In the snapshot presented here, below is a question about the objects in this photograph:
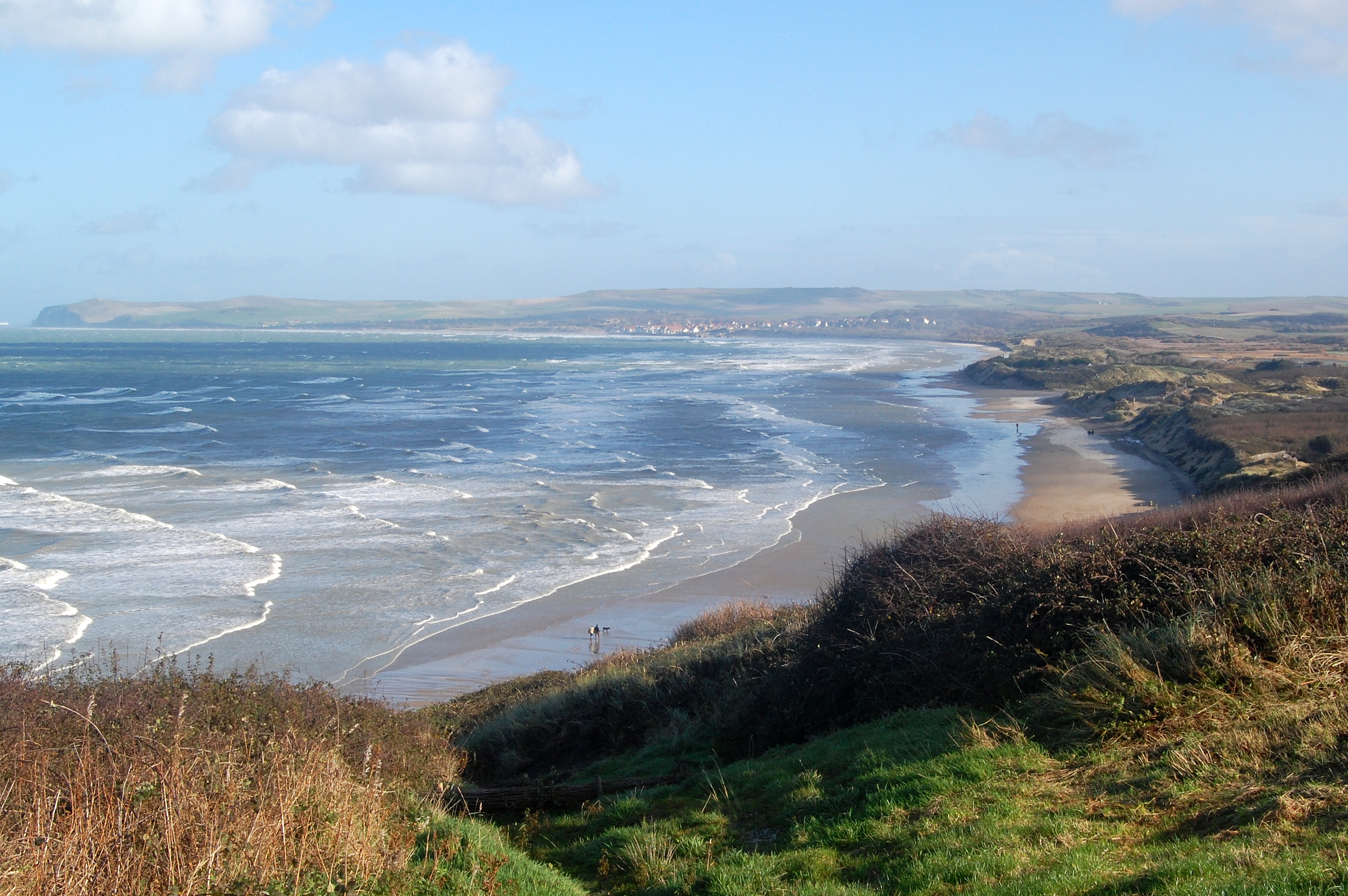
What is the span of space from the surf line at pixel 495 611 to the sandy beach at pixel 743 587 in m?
0.17

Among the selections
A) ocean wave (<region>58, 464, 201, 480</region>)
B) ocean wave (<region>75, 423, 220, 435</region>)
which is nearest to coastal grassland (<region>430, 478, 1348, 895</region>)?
ocean wave (<region>58, 464, 201, 480</region>)

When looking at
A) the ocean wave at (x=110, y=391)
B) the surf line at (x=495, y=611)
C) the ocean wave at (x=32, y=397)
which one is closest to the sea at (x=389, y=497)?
the surf line at (x=495, y=611)

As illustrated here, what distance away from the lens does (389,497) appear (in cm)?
3142

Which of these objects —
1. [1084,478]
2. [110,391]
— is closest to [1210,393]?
[1084,478]

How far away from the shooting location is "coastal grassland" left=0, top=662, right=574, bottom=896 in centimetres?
464

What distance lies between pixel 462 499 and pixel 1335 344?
105181 mm

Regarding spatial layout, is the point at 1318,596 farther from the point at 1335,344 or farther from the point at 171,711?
the point at 1335,344

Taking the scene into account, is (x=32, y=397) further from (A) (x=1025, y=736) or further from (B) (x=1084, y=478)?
(A) (x=1025, y=736)

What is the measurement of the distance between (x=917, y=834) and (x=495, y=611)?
48.8 ft

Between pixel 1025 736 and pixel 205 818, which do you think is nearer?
pixel 205 818

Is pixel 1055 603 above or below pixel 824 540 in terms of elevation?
above

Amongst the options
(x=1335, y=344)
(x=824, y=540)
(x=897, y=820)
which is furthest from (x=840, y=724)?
(x=1335, y=344)

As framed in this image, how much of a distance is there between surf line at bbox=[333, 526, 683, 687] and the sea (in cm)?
7

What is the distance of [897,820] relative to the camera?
20.5 ft
